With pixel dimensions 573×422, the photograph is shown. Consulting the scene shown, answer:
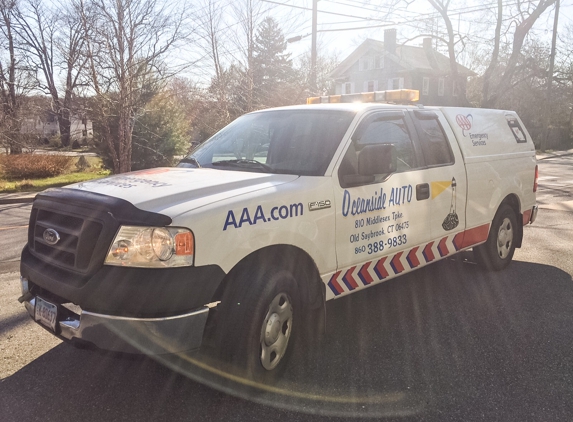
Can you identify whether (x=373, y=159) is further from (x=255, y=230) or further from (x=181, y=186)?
(x=181, y=186)

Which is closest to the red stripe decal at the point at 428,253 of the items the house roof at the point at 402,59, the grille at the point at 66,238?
the grille at the point at 66,238

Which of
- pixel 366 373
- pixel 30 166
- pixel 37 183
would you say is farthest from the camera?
pixel 30 166

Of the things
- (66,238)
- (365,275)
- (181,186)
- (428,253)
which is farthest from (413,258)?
(66,238)

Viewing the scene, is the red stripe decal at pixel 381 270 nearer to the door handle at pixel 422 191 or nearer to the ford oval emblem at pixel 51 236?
the door handle at pixel 422 191

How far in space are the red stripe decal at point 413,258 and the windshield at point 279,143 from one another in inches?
50.0

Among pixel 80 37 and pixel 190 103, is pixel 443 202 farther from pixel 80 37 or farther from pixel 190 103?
pixel 190 103

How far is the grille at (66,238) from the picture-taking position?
2.87m

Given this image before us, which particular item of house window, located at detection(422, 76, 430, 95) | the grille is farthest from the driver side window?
house window, located at detection(422, 76, 430, 95)

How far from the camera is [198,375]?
3.16m

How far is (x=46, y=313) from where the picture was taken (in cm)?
304

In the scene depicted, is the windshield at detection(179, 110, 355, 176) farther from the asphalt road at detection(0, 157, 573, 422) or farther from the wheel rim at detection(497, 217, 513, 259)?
the wheel rim at detection(497, 217, 513, 259)

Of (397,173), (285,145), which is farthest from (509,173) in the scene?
(285,145)

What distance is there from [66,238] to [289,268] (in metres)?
1.38

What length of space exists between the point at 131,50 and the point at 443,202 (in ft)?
37.2
